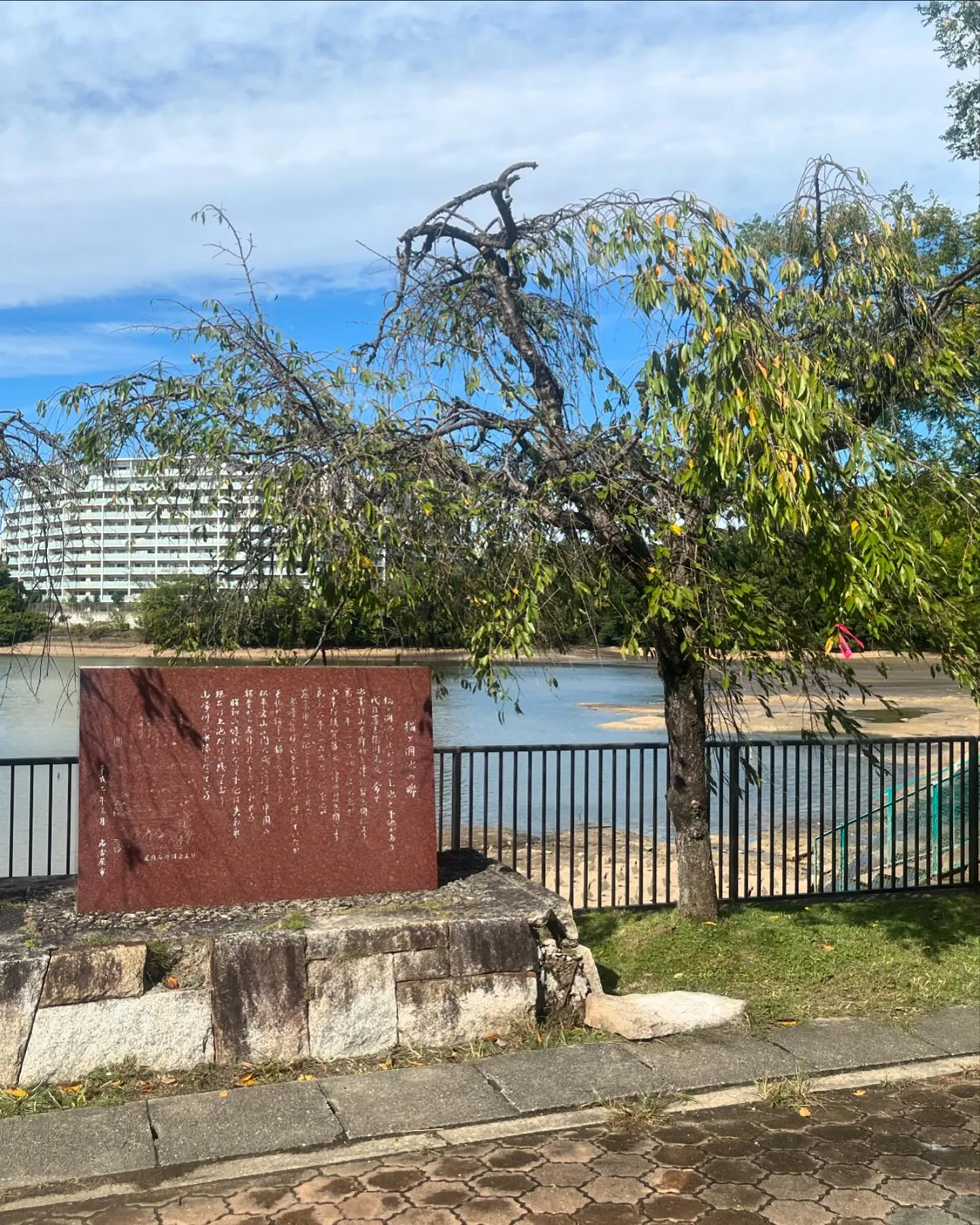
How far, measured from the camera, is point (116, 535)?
6.57 metres

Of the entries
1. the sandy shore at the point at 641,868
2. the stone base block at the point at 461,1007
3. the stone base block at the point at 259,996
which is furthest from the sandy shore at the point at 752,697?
the stone base block at the point at 461,1007

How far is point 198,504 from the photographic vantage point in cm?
661

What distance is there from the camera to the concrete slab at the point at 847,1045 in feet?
17.6

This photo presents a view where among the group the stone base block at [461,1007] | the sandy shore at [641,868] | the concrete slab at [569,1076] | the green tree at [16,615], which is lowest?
the sandy shore at [641,868]

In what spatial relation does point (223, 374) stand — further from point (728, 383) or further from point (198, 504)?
point (728, 383)

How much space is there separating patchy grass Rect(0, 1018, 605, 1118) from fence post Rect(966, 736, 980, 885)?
4842 millimetres

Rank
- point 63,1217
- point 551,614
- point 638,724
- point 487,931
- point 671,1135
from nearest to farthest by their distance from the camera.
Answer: point 63,1217, point 671,1135, point 487,931, point 551,614, point 638,724

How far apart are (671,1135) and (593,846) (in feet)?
28.9

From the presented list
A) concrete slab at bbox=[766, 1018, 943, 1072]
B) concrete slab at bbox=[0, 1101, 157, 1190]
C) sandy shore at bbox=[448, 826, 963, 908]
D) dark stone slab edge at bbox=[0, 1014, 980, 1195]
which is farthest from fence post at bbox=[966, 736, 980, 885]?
concrete slab at bbox=[0, 1101, 157, 1190]

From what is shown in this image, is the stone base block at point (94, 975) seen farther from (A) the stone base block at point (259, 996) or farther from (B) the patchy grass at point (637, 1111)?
(B) the patchy grass at point (637, 1111)

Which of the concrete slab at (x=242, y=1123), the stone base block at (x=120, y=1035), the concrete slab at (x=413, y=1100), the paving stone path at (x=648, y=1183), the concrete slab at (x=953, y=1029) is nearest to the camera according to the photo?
the paving stone path at (x=648, y=1183)

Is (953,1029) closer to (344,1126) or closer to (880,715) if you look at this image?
(344,1126)

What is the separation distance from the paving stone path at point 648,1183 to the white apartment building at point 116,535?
304cm

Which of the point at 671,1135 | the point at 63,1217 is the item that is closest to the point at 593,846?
the point at 671,1135
